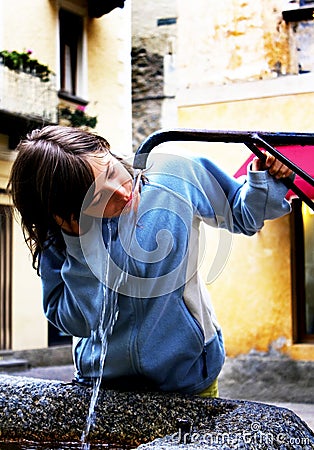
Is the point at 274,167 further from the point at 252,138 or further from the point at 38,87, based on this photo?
the point at 38,87

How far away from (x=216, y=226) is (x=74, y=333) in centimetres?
21

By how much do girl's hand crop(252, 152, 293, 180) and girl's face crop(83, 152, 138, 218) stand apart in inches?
5.6

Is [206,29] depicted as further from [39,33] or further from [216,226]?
[39,33]

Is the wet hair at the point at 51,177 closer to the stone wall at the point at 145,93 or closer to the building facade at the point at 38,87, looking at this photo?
the stone wall at the point at 145,93

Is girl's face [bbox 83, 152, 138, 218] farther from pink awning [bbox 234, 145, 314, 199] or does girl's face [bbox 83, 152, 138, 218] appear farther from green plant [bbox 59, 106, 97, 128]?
green plant [bbox 59, 106, 97, 128]

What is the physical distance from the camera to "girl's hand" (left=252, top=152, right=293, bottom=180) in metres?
0.85

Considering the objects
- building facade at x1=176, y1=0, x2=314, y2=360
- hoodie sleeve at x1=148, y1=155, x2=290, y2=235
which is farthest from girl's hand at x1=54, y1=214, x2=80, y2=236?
building facade at x1=176, y1=0, x2=314, y2=360

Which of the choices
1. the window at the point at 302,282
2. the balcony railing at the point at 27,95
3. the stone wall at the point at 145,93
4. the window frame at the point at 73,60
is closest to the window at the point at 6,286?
the balcony railing at the point at 27,95

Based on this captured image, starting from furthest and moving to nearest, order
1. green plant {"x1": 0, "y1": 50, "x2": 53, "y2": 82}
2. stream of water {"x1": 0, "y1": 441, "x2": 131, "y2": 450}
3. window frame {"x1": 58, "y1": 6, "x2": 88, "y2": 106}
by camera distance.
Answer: window frame {"x1": 58, "y1": 6, "x2": 88, "y2": 106} → green plant {"x1": 0, "y1": 50, "x2": 53, "y2": 82} → stream of water {"x1": 0, "y1": 441, "x2": 131, "y2": 450}

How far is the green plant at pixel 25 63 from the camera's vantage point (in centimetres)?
579

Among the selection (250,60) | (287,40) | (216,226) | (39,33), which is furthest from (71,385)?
(39,33)

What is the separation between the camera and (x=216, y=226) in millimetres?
931

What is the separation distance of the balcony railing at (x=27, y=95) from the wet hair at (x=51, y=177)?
16.3ft

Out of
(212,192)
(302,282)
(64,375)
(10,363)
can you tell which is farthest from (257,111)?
(10,363)
